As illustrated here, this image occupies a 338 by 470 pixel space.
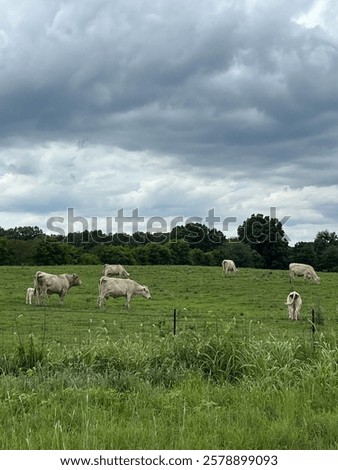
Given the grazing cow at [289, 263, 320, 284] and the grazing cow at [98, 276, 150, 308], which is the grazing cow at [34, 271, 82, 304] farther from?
the grazing cow at [289, 263, 320, 284]

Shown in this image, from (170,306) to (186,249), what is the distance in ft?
202

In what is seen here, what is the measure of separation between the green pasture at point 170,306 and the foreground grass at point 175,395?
1.28 m

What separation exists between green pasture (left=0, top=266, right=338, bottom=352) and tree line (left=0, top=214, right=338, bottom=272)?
34.0 m

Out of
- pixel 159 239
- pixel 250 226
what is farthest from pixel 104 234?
pixel 250 226

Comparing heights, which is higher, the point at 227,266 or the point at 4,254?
the point at 4,254

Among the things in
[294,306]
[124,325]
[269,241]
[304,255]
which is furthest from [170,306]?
[304,255]

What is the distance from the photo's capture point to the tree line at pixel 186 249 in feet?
273

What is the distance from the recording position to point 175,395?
7559 mm

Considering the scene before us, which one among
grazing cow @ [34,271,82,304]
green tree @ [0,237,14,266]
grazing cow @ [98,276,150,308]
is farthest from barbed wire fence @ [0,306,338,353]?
green tree @ [0,237,14,266]

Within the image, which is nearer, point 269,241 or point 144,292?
point 144,292

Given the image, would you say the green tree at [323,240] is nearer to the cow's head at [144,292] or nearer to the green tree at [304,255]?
the green tree at [304,255]

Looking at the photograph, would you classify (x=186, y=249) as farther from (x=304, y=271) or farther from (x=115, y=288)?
(x=115, y=288)
